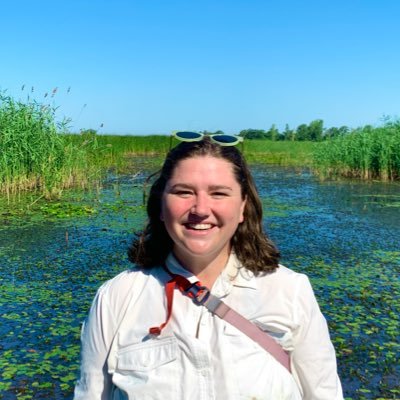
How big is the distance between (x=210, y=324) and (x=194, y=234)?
0.75 feet

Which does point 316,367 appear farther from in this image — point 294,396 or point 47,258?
point 47,258

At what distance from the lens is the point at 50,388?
3336mm

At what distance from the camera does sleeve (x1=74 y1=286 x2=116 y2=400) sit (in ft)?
4.58

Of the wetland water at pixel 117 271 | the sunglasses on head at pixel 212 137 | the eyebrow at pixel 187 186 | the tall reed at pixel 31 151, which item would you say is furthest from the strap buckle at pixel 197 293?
the tall reed at pixel 31 151

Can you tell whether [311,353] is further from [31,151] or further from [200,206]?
[31,151]

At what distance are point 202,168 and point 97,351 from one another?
538 millimetres

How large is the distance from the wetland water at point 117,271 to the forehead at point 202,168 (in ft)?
7.54

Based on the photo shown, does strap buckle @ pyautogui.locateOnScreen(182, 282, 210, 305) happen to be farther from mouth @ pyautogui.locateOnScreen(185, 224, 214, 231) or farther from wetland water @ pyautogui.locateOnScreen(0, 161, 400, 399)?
wetland water @ pyautogui.locateOnScreen(0, 161, 400, 399)

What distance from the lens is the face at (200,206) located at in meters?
1.42

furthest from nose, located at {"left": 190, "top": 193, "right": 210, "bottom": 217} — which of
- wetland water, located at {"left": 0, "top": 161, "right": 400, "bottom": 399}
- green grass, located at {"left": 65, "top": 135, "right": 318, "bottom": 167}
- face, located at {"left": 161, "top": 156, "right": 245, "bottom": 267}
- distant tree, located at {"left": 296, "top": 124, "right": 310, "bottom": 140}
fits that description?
distant tree, located at {"left": 296, "top": 124, "right": 310, "bottom": 140}

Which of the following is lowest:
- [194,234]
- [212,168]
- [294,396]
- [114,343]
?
[294,396]

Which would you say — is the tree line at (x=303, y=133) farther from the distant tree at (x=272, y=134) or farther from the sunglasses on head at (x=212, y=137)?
the sunglasses on head at (x=212, y=137)

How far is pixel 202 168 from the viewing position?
1.44 meters

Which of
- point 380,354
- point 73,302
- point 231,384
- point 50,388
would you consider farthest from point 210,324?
point 73,302
